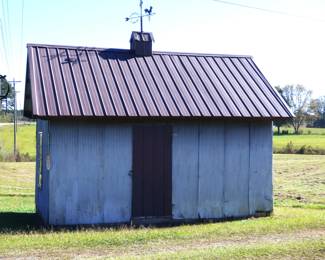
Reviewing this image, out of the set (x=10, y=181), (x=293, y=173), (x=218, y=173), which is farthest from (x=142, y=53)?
(x=293, y=173)

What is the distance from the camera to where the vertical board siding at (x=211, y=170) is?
46.8 feet

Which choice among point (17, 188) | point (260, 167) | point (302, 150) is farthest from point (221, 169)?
point (302, 150)

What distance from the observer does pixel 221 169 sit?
14430 millimetres

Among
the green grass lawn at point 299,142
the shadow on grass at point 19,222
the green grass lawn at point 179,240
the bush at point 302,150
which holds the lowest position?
the shadow on grass at point 19,222

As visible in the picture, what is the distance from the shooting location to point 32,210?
1672 centimetres

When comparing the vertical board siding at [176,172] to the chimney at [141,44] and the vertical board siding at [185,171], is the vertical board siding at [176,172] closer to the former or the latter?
the vertical board siding at [185,171]

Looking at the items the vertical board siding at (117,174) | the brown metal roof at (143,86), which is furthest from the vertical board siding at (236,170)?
Result: the vertical board siding at (117,174)

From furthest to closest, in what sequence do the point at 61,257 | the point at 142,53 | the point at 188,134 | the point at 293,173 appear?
the point at 293,173 → the point at 142,53 → the point at 188,134 → the point at 61,257

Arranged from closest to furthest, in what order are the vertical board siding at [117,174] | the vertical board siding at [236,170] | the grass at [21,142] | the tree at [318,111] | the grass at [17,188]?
1. the vertical board siding at [117,174]
2. the vertical board siding at [236,170]
3. the grass at [17,188]
4. the grass at [21,142]
5. the tree at [318,111]

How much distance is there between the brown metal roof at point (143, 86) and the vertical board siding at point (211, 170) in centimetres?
71

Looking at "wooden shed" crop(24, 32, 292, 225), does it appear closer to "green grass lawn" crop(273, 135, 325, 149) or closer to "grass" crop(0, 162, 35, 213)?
"grass" crop(0, 162, 35, 213)

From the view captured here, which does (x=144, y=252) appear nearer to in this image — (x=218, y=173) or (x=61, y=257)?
(x=61, y=257)

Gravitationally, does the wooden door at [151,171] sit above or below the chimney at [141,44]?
below

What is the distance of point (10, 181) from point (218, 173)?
19489 mm
